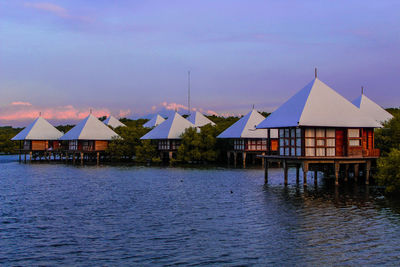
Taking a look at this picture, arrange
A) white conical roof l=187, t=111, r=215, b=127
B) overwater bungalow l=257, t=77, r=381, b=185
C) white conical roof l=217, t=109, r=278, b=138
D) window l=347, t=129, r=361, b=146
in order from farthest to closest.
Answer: white conical roof l=187, t=111, r=215, b=127
white conical roof l=217, t=109, r=278, b=138
window l=347, t=129, r=361, b=146
overwater bungalow l=257, t=77, r=381, b=185

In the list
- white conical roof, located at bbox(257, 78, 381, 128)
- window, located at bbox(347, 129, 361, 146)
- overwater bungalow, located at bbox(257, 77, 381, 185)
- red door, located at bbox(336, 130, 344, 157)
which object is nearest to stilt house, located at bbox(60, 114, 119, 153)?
white conical roof, located at bbox(257, 78, 381, 128)

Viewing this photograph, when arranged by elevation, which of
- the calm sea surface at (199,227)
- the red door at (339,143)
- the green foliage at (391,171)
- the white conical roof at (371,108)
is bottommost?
the calm sea surface at (199,227)

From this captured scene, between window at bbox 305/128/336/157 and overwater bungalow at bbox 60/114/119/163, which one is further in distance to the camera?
overwater bungalow at bbox 60/114/119/163

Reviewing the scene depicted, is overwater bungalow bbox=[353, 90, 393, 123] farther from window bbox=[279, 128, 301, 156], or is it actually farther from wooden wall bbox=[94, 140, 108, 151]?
wooden wall bbox=[94, 140, 108, 151]

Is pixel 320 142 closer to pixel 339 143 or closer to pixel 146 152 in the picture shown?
pixel 339 143

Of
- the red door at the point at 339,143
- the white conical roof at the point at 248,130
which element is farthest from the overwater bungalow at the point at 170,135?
the red door at the point at 339,143

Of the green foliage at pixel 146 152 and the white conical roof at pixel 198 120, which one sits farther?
the white conical roof at pixel 198 120

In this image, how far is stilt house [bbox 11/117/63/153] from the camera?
6750cm

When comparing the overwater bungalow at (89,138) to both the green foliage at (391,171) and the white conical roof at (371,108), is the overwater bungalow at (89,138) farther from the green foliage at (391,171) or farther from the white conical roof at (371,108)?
the green foliage at (391,171)

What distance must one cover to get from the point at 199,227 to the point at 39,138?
5601 cm

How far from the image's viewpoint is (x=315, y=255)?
13.5 metres

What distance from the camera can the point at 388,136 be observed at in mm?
32375

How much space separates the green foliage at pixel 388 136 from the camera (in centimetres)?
3158

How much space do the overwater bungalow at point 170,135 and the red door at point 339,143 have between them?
30.6 metres
